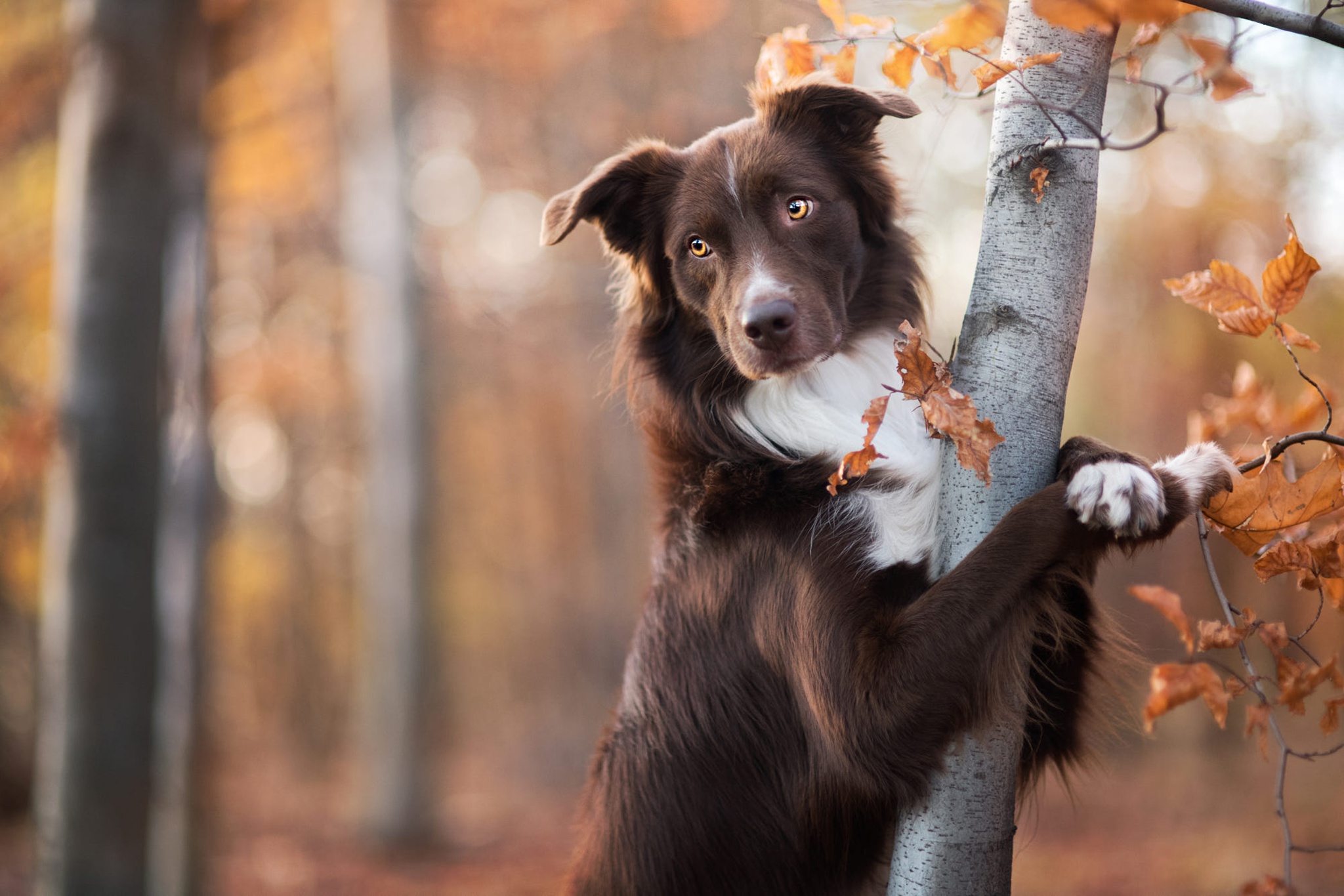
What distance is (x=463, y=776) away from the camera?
1978 cm

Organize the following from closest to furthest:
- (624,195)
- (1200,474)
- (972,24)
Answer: (972,24)
(1200,474)
(624,195)

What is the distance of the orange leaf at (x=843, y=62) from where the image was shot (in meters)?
3.17

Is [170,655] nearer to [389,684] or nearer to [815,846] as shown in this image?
[389,684]

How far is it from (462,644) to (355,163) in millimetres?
21487

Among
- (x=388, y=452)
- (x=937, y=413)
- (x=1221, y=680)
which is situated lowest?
(x=1221, y=680)

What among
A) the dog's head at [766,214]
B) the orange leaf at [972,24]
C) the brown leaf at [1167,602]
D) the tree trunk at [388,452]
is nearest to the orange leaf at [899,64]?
the dog's head at [766,214]

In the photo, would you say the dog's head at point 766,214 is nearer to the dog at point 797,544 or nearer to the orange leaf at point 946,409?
the dog at point 797,544

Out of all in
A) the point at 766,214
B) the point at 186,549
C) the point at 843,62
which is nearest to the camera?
the point at 843,62

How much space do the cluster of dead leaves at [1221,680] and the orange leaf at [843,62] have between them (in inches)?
76.2

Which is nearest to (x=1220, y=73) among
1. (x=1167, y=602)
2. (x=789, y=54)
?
(x=1167, y=602)

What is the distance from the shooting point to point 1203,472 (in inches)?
102

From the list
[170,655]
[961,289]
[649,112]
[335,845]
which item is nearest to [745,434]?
→ [170,655]

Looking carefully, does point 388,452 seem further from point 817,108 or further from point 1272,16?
point 1272,16

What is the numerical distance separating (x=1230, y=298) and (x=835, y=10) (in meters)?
1.35
